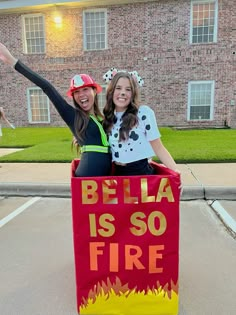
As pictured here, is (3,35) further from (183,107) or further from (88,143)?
(88,143)

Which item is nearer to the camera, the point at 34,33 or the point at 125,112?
the point at 125,112

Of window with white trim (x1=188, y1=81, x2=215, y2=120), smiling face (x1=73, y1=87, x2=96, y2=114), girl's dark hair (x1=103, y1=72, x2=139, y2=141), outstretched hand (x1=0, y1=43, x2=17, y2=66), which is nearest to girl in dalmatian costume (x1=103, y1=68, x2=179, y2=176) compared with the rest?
girl's dark hair (x1=103, y1=72, x2=139, y2=141)

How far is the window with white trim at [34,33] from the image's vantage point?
1480cm

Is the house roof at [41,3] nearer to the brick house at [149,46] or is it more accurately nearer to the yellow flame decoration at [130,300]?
the brick house at [149,46]

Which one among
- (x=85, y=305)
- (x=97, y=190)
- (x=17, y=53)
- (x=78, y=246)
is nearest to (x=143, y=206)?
(x=97, y=190)

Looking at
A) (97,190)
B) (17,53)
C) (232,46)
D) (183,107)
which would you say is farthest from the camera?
(17,53)

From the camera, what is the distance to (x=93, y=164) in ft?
7.12

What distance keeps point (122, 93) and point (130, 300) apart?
58.1 inches

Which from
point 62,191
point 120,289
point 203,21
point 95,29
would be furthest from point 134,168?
point 95,29

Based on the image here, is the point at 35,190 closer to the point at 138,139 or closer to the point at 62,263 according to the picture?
the point at 62,263

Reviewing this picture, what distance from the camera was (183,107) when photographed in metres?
14.3

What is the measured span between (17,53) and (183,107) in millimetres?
8961

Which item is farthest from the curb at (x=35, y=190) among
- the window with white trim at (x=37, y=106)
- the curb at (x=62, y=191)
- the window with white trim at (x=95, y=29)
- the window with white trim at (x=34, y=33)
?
the window with white trim at (x=34, y=33)

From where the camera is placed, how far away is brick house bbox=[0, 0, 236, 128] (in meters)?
13.5
